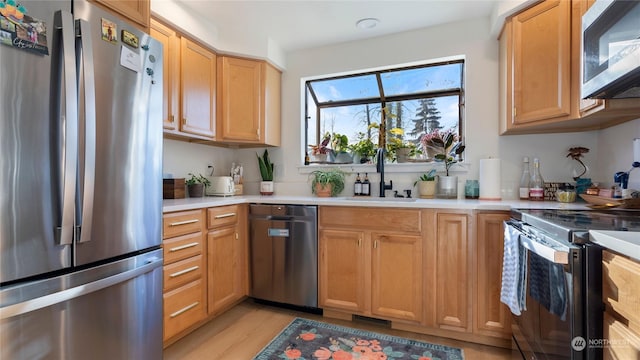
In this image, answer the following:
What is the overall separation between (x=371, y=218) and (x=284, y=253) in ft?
2.49

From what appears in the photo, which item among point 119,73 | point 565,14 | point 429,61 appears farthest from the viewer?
point 429,61

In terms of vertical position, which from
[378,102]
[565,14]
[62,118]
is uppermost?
[565,14]

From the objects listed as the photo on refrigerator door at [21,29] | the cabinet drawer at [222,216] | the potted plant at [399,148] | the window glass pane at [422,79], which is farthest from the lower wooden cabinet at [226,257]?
the window glass pane at [422,79]

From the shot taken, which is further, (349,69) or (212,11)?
(349,69)

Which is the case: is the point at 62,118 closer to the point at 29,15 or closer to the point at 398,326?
the point at 29,15

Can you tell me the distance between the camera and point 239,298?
2395mm

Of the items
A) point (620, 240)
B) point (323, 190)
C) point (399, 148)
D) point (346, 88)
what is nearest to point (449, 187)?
point (399, 148)

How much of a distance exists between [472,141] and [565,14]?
3.19ft

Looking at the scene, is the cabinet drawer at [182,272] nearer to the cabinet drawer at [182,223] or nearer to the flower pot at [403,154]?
the cabinet drawer at [182,223]

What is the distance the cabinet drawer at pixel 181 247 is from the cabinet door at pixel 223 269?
0.11m

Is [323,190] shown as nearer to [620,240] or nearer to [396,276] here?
[396,276]

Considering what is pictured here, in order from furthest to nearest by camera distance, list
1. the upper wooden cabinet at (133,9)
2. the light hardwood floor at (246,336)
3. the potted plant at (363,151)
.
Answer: the potted plant at (363,151) < the light hardwood floor at (246,336) < the upper wooden cabinet at (133,9)

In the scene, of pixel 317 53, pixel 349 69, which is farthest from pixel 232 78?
pixel 349 69

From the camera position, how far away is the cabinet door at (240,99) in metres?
2.65
